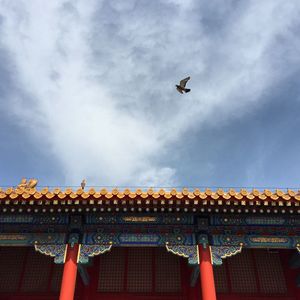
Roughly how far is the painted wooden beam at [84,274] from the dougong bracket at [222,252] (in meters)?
3.32

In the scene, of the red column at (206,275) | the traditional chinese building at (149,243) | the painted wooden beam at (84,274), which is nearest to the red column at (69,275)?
the traditional chinese building at (149,243)

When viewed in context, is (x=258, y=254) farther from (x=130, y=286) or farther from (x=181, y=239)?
(x=130, y=286)

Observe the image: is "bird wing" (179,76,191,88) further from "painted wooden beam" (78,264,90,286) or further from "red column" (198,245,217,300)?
"painted wooden beam" (78,264,90,286)

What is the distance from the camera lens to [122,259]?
30.8ft

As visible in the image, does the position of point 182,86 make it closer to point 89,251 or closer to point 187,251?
point 187,251

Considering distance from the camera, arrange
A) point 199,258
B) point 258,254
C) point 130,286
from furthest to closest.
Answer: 1. point 258,254
2. point 130,286
3. point 199,258

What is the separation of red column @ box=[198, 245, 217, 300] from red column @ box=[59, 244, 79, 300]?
3007 millimetres

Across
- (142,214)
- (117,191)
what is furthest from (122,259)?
(117,191)

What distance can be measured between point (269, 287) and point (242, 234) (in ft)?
7.52

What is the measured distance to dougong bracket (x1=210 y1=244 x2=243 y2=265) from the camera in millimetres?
7750

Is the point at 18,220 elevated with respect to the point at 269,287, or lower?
elevated

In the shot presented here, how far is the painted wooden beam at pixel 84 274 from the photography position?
26.3 ft

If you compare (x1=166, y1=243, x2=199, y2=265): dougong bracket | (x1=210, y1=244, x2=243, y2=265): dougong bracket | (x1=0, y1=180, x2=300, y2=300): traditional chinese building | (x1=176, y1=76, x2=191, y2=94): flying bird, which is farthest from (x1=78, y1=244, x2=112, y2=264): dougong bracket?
(x1=176, y1=76, x2=191, y2=94): flying bird

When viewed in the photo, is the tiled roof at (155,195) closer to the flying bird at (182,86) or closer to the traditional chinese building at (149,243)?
the traditional chinese building at (149,243)
